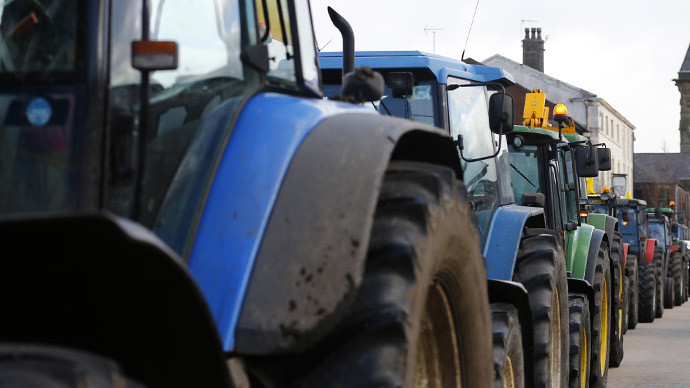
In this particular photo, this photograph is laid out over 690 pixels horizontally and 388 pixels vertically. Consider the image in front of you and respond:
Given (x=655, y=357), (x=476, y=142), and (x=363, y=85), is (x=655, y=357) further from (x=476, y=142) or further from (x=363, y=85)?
(x=363, y=85)

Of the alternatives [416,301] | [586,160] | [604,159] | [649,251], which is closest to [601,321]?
[586,160]

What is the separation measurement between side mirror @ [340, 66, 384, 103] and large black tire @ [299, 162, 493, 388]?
0.30 metres

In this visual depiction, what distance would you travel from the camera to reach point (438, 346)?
3219mm

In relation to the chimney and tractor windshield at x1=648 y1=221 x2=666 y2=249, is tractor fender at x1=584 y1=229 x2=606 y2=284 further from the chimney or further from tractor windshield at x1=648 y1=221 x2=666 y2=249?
the chimney

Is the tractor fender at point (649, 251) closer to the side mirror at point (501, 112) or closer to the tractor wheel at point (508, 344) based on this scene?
the side mirror at point (501, 112)

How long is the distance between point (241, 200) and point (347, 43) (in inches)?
59.3

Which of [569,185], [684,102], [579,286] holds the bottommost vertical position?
[579,286]

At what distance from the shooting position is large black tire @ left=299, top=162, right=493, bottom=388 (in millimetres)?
2441

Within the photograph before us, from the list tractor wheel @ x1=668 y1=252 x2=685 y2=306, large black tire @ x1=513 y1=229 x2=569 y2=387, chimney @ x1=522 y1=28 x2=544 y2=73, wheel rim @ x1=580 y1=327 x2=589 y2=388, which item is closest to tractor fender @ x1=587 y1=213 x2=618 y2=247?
wheel rim @ x1=580 y1=327 x2=589 y2=388

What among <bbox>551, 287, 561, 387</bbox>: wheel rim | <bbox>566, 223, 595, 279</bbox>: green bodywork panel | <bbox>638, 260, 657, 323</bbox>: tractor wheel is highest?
<bbox>566, 223, 595, 279</bbox>: green bodywork panel

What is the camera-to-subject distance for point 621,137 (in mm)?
72250

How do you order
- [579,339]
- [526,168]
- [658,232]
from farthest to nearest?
1. [658,232]
2. [526,168]
3. [579,339]

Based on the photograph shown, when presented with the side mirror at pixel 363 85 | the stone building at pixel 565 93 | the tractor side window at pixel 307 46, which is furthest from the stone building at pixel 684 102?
the side mirror at pixel 363 85

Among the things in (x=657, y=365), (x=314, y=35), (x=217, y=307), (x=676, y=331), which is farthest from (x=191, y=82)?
(x=676, y=331)
